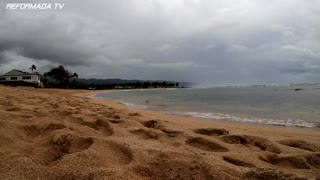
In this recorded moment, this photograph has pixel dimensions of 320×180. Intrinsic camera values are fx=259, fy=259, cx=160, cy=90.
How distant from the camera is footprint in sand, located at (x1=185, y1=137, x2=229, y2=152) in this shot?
13.9ft

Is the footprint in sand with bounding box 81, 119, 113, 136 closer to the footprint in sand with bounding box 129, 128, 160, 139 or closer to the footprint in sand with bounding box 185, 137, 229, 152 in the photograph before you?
the footprint in sand with bounding box 129, 128, 160, 139

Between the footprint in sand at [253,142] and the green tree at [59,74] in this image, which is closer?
the footprint in sand at [253,142]

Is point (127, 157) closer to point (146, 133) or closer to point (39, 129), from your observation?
point (146, 133)

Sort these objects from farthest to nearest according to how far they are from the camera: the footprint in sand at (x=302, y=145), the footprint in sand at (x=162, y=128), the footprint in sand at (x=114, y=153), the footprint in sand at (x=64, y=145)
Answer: the footprint in sand at (x=162, y=128), the footprint in sand at (x=302, y=145), the footprint in sand at (x=64, y=145), the footprint in sand at (x=114, y=153)

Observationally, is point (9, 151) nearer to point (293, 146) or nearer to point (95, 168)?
point (95, 168)

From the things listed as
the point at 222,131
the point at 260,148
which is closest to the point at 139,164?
the point at 260,148

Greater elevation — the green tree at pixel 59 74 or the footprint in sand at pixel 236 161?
the green tree at pixel 59 74

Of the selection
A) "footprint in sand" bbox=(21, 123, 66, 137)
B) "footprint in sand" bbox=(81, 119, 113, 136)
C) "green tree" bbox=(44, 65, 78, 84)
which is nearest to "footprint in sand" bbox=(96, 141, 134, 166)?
"footprint in sand" bbox=(81, 119, 113, 136)

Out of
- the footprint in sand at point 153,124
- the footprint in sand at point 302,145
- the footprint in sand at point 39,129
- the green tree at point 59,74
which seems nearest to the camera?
the footprint in sand at point 39,129

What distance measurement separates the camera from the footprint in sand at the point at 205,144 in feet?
13.9

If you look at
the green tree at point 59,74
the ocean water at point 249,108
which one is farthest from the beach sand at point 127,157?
the green tree at point 59,74

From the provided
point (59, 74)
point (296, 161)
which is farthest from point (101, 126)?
point (59, 74)

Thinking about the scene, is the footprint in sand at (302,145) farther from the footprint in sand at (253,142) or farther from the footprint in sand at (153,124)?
the footprint in sand at (153,124)

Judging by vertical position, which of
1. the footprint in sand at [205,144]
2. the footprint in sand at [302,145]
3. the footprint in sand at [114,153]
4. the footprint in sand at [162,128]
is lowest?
the footprint in sand at [302,145]
